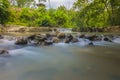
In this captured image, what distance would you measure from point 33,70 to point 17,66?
2.45 feet

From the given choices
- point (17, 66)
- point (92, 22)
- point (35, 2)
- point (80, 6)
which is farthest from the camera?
point (35, 2)

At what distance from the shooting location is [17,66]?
19.0ft

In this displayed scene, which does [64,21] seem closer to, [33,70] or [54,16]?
[54,16]

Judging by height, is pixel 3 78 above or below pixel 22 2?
below

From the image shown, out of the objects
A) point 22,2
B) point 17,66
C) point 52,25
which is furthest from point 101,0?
point 22,2

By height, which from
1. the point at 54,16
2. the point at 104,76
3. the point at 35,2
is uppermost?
the point at 35,2

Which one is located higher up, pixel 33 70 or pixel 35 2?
pixel 35 2

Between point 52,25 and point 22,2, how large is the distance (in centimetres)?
2237

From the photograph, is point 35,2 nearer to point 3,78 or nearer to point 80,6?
point 80,6

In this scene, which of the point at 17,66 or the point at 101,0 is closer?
the point at 17,66

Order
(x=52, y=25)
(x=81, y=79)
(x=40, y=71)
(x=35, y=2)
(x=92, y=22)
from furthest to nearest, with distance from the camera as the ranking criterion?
(x=35, y=2) → (x=52, y=25) → (x=92, y=22) → (x=40, y=71) → (x=81, y=79)

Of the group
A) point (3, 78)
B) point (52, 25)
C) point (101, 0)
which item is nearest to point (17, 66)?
point (3, 78)

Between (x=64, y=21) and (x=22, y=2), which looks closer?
(x=64, y=21)

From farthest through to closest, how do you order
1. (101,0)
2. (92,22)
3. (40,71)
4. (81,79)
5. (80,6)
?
(92,22) → (80,6) → (101,0) → (40,71) → (81,79)
